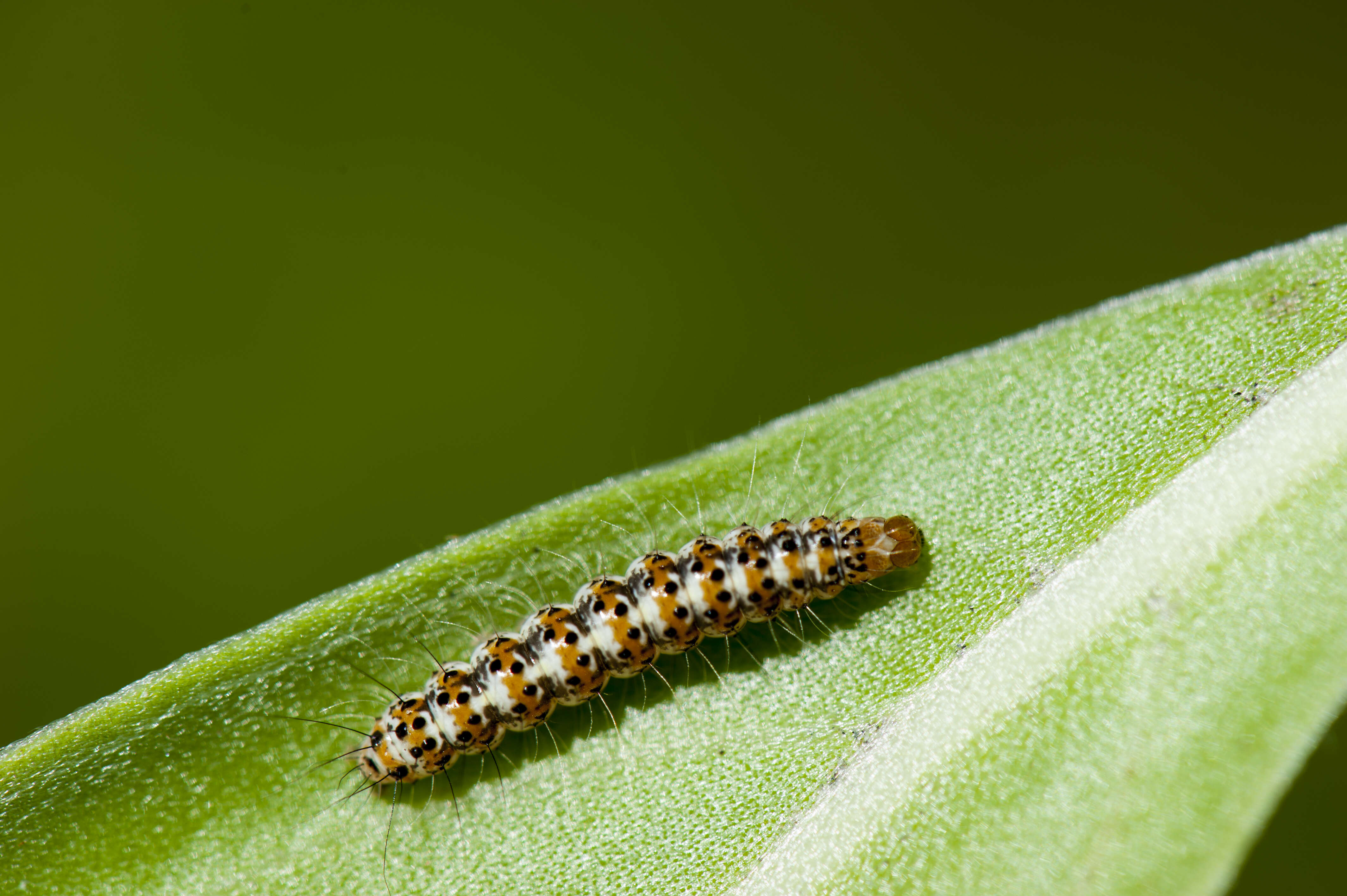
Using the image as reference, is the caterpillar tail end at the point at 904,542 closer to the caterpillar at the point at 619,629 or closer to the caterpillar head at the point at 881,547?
the caterpillar head at the point at 881,547

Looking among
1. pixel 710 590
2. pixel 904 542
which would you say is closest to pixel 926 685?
pixel 904 542

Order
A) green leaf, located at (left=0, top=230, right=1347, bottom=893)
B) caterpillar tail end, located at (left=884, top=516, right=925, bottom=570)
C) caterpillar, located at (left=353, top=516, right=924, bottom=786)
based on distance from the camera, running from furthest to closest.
A: caterpillar, located at (left=353, top=516, right=924, bottom=786), caterpillar tail end, located at (left=884, top=516, right=925, bottom=570), green leaf, located at (left=0, top=230, right=1347, bottom=893)

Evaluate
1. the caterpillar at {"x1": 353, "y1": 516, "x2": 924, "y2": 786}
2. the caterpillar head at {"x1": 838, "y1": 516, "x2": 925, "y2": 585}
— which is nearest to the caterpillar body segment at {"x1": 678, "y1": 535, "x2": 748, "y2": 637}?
the caterpillar at {"x1": 353, "y1": 516, "x2": 924, "y2": 786}

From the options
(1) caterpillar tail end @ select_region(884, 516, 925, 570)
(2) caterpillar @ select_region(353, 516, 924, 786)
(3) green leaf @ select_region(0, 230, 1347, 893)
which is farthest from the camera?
(2) caterpillar @ select_region(353, 516, 924, 786)

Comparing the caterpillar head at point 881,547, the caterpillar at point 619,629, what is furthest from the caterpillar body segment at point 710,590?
the caterpillar head at point 881,547

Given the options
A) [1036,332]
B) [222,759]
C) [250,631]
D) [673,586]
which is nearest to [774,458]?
[673,586]

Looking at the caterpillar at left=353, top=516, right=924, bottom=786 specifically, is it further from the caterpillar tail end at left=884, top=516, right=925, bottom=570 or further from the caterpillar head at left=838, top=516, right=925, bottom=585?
the caterpillar tail end at left=884, top=516, right=925, bottom=570

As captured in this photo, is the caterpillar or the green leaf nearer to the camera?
the green leaf
